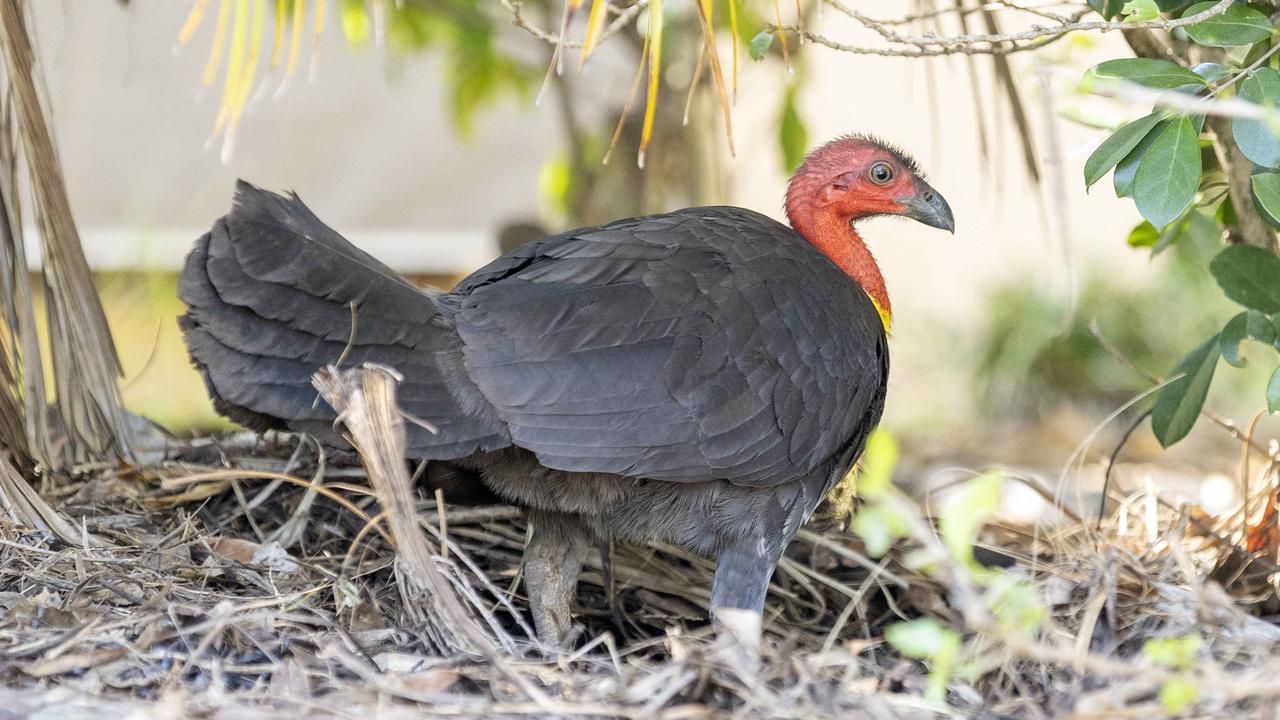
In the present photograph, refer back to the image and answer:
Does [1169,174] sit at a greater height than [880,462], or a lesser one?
greater

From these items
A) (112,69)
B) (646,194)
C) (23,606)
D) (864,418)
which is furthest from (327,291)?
(112,69)

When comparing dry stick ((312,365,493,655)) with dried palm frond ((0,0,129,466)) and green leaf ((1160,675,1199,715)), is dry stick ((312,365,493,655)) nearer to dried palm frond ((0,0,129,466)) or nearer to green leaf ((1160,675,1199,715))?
green leaf ((1160,675,1199,715))

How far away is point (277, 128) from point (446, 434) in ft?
15.9

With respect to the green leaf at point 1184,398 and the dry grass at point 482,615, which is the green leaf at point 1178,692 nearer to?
the dry grass at point 482,615

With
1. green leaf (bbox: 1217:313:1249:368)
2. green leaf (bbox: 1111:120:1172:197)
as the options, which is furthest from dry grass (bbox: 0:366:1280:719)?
green leaf (bbox: 1111:120:1172:197)

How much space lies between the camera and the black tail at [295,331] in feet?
7.49

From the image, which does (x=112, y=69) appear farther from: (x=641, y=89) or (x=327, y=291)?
(x=327, y=291)

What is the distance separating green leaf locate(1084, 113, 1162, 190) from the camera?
2297 mm

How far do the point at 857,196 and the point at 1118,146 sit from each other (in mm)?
1023

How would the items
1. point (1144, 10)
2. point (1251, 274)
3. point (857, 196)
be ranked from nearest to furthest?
point (1144, 10) → point (1251, 274) → point (857, 196)

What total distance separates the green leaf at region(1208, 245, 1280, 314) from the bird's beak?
79 cm

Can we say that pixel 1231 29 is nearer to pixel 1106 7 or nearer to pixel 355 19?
pixel 1106 7

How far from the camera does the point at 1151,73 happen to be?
232 centimetres

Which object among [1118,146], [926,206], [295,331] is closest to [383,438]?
[295,331]
